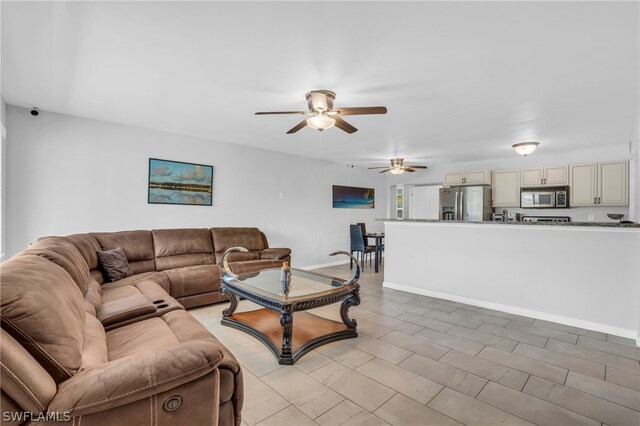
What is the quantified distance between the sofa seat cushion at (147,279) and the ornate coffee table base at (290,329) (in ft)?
2.86

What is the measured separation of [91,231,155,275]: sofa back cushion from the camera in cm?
363

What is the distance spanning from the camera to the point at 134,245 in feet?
12.5

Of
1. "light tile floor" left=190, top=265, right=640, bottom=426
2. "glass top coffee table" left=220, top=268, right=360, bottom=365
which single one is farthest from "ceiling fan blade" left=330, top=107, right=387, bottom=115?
"light tile floor" left=190, top=265, right=640, bottom=426

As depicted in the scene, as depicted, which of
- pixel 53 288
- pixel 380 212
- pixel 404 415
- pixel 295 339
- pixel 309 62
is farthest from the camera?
pixel 380 212

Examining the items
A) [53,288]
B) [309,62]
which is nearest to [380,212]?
[309,62]

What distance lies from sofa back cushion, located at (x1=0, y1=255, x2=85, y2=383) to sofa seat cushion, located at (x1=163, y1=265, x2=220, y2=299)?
2406 millimetres

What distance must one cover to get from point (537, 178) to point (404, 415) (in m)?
5.86

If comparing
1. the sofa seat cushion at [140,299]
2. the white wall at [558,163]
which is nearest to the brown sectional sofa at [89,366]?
the sofa seat cushion at [140,299]

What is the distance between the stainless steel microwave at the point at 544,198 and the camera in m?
5.50

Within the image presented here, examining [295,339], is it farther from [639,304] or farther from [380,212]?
[380,212]

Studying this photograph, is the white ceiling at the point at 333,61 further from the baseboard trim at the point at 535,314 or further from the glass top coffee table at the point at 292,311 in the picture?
the baseboard trim at the point at 535,314

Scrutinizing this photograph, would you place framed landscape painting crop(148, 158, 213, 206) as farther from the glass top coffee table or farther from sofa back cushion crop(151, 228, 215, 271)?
the glass top coffee table

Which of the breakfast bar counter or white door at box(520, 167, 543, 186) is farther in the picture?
white door at box(520, 167, 543, 186)

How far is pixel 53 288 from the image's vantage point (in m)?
1.26
